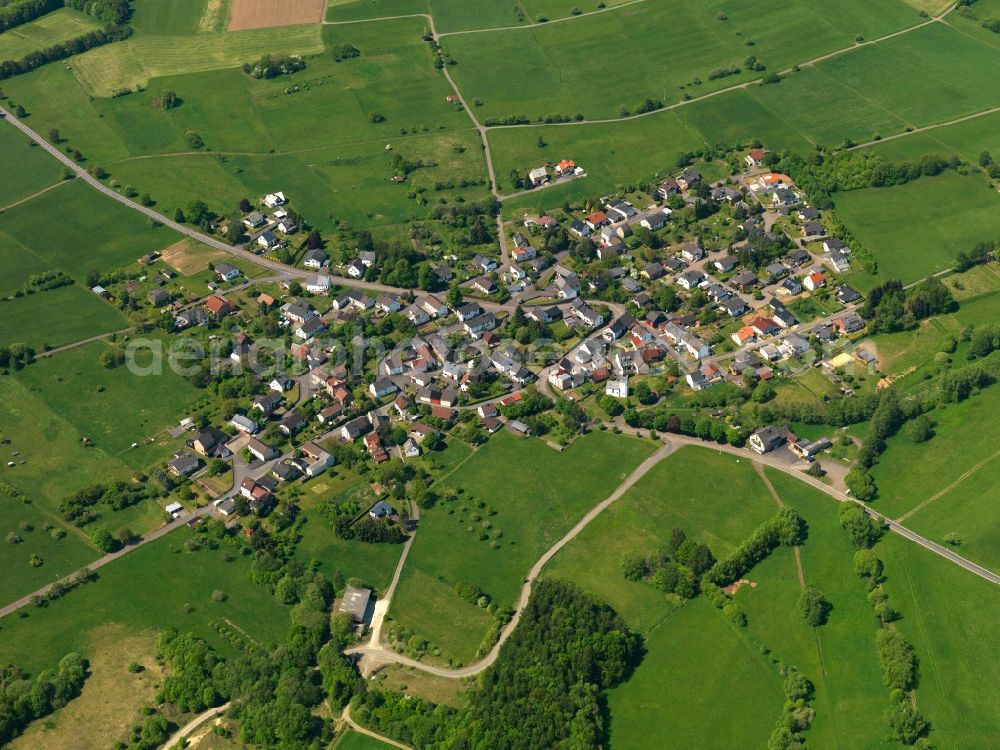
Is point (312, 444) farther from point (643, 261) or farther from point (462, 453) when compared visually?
point (643, 261)

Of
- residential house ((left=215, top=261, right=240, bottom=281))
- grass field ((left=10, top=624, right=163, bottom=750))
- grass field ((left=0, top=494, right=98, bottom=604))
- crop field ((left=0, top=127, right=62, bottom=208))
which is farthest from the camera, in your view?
crop field ((left=0, top=127, right=62, bottom=208))

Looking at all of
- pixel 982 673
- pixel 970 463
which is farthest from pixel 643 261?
pixel 982 673

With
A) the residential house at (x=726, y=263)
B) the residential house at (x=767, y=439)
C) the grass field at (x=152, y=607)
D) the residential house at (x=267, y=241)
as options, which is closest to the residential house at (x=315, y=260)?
the residential house at (x=267, y=241)

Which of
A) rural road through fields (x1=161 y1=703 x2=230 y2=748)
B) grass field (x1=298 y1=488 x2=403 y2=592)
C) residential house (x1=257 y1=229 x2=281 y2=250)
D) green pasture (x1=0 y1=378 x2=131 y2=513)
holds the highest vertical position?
residential house (x1=257 y1=229 x2=281 y2=250)

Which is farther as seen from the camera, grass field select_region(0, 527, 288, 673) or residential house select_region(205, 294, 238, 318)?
residential house select_region(205, 294, 238, 318)

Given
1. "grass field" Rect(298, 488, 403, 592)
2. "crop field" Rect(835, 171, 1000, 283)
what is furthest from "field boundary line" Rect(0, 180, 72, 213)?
"crop field" Rect(835, 171, 1000, 283)

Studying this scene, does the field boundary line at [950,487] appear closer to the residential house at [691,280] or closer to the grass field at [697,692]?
the grass field at [697,692]

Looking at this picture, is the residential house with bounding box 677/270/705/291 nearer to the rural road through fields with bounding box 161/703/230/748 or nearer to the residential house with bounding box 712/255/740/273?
the residential house with bounding box 712/255/740/273
